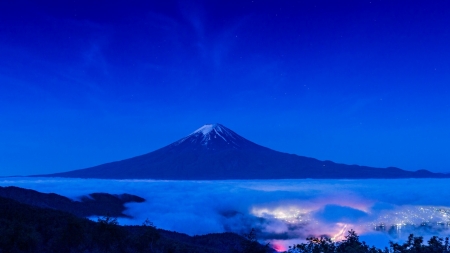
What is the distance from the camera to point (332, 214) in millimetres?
84062

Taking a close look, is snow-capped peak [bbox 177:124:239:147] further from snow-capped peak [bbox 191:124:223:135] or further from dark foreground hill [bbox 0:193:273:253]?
dark foreground hill [bbox 0:193:273:253]

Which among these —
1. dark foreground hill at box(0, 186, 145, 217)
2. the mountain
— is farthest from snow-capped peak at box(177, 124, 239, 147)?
dark foreground hill at box(0, 186, 145, 217)

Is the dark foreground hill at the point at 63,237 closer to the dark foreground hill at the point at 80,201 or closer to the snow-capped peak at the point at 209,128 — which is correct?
the dark foreground hill at the point at 80,201

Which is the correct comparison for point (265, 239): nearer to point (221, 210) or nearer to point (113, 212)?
point (221, 210)

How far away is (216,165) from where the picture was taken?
158625 mm

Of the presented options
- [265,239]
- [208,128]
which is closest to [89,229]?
[265,239]

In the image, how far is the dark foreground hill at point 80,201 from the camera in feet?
164

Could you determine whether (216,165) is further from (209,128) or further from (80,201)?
(80,201)

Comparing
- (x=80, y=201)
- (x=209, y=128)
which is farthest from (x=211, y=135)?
(x=80, y=201)

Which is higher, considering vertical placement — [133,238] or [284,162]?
[284,162]

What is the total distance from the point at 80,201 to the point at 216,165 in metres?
96.0

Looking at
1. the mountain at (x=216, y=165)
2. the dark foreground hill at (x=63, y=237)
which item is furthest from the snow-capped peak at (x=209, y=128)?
the dark foreground hill at (x=63, y=237)

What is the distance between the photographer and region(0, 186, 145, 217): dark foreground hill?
4991 cm

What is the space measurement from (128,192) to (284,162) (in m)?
98.3
